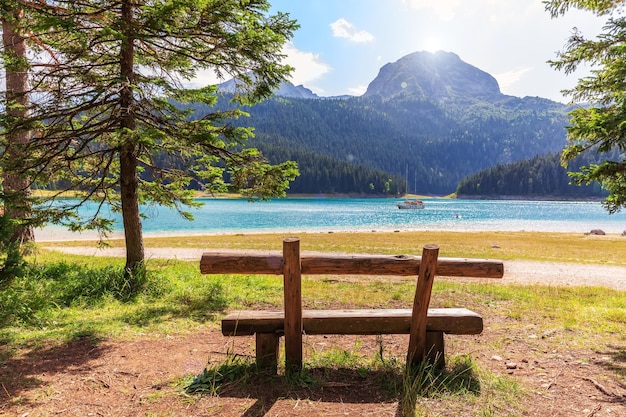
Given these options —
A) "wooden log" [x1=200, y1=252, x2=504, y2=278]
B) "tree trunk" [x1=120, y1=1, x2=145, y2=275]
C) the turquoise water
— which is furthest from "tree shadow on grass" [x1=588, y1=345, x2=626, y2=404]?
the turquoise water

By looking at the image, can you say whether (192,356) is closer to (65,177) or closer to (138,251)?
(138,251)

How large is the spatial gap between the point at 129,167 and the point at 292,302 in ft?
19.7

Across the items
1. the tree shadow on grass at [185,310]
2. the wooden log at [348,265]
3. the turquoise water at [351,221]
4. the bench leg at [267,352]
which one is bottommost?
the turquoise water at [351,221]

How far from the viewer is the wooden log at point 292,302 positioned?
14.1ft

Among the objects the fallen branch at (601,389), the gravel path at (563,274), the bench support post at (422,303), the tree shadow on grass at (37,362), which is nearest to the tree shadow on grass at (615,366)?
the fallen branch at (601,389)

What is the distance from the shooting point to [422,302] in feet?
14.5

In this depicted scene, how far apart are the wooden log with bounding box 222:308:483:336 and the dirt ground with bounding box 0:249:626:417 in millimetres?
506

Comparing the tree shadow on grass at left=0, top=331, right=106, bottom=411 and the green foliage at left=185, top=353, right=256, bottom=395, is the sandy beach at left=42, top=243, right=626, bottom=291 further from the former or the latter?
the green foliage at left=185, top=353, right=256, bottom=395

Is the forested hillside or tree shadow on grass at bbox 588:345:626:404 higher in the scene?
the forested hillside

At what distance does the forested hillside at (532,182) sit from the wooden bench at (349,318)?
613 ft

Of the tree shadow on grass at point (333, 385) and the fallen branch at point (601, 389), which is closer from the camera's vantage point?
the tree shadow on grass at point (333, 385)

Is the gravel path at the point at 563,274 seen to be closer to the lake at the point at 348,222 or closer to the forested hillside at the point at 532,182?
the lake at the point at 348,222

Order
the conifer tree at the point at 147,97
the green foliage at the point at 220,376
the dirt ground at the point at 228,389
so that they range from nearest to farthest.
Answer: the dirt ground at the point at 228,389, the green foliage at the point at 220,376, the conifer tree at the point at 147,97

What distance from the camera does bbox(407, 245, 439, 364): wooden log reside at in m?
4.28
